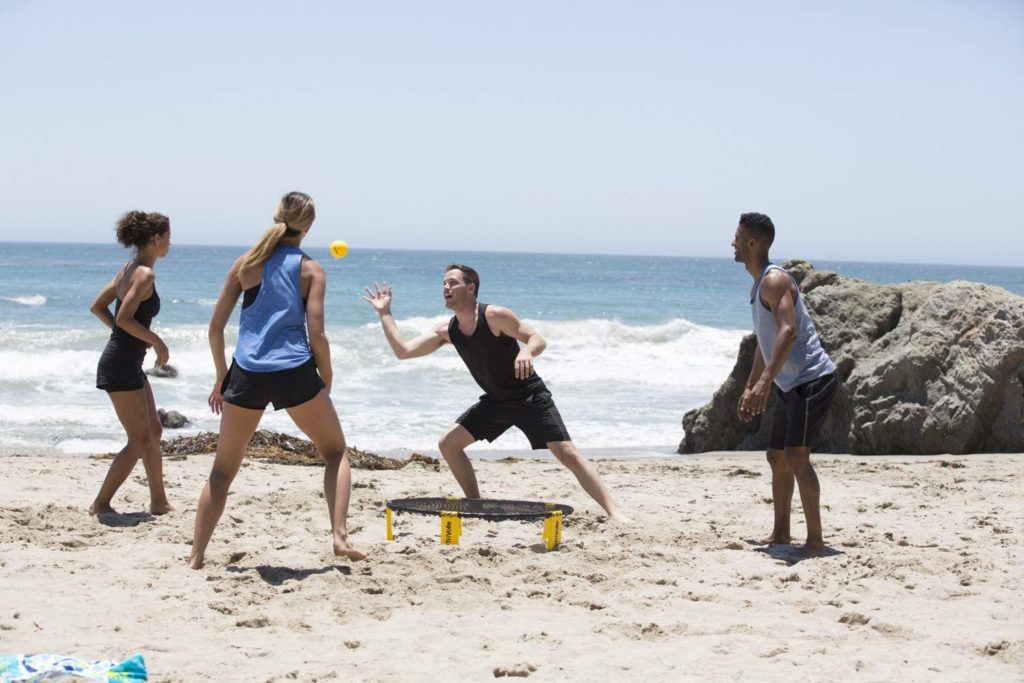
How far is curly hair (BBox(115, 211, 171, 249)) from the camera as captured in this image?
621 centimetres

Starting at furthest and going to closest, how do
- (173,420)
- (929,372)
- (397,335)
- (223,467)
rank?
(173,420) → (929,372) → (397,335) → (223,467)

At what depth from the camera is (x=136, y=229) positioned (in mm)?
6215

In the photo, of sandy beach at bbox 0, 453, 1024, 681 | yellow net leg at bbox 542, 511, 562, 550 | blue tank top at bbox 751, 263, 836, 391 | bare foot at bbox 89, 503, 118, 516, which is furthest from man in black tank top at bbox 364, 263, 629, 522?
bare foot at bbox 89, 503, 118, 516

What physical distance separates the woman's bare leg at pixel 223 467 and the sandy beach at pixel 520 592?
0.53 ft

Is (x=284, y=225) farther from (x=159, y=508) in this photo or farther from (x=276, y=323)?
(x=159, y=508)

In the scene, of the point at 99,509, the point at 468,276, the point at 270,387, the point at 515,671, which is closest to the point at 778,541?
the point at 468,276

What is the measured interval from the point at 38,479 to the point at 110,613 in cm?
329

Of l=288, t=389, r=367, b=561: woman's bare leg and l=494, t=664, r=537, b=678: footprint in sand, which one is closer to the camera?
l=494, t=664, r=537, b=678: footprint in sand

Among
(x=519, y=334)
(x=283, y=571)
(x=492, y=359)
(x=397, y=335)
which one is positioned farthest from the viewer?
(x=492, y=359)

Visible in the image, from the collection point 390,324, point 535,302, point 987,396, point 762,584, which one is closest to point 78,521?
point 390,324

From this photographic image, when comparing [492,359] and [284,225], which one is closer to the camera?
[284,225]

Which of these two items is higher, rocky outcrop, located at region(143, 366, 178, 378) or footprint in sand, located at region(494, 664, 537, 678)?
footprint in sand, located at region(494, 664, 537, 678)

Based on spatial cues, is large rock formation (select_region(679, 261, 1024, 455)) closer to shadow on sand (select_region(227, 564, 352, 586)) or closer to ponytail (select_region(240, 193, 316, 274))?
shadow on sand (select_region(227, 564, 352, 586))

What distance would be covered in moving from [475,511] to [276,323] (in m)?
2.11
